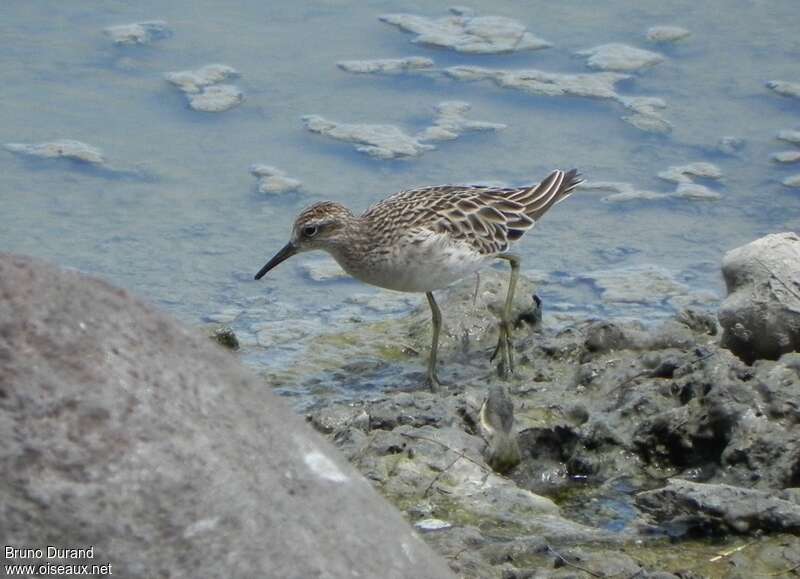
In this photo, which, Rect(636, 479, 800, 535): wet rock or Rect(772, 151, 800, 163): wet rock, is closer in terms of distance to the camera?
Rect(636, 479, 800, 535): wet rock

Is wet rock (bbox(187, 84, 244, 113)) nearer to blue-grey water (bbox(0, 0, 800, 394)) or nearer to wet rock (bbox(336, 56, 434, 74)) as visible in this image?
blue-grey water (bbox(0, 0, 800, 394))

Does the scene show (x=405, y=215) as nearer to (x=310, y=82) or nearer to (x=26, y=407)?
(x=310, y=82)

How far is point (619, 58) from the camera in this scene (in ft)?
40.7

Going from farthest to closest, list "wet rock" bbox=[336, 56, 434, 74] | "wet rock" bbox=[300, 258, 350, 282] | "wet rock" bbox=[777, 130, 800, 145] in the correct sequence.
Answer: "wet rock" bbox=[336, 56, 434, 74], "wet rock" bbox=[777, 130, 800, 145], "wet rock" bbox=[300, 258, 350, 282]

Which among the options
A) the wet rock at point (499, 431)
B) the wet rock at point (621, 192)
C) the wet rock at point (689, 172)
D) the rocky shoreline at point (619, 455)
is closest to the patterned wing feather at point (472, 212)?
the rocky shoreline at point (619, 455)

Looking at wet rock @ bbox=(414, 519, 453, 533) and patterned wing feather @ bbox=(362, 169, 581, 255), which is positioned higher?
wet rock @ bbox=(414, 519, 453, 533)

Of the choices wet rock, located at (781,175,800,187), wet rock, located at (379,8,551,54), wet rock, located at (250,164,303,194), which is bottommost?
wet rock, located at (250,164,303,194)

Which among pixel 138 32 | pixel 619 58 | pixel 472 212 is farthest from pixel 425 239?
pixel 138 32

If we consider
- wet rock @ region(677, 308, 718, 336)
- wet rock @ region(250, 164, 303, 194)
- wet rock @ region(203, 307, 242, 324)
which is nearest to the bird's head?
wet rock @ region(203, 307, 242, 324)

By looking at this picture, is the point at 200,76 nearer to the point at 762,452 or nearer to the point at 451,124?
the point at 451,124

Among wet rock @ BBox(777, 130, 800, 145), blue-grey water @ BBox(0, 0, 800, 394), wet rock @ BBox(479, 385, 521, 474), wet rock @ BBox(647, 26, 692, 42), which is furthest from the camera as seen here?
wet rock @ BBox(647, 26, 692, 42)

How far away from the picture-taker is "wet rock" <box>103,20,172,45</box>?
484 inches

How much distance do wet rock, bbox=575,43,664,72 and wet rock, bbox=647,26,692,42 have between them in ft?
1.02

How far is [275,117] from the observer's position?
37.4ft
